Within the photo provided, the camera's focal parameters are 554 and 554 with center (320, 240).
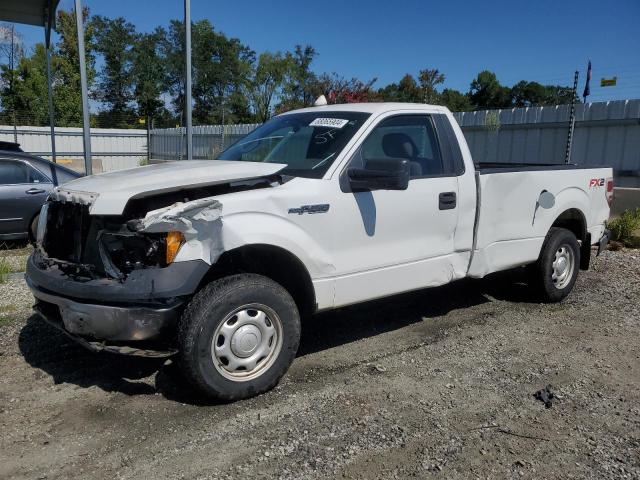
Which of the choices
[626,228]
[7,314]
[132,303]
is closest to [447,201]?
[132,303]

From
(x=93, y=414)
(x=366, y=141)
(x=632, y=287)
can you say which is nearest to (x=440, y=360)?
(x=366, y=141)

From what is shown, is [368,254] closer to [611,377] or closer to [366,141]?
[366,141]

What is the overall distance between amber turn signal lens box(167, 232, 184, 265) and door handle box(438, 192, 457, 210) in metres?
2.30

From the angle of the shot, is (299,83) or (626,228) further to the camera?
(299,83)

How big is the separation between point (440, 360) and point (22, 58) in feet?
153

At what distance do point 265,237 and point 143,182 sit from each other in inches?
34.3

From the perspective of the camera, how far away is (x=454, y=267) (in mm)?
4910

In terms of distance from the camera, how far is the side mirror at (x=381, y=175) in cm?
394

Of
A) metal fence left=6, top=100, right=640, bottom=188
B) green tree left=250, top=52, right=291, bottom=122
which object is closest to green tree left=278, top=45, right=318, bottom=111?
green tree left=250, top=52, right=291, bottom=122

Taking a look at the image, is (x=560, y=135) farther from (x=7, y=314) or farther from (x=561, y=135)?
(x=7, y=314)

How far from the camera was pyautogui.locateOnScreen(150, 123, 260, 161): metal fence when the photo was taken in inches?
749

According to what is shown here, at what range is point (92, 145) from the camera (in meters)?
25.8

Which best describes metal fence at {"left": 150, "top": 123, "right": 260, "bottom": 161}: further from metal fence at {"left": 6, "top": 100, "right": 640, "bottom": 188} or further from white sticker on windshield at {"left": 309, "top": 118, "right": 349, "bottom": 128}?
white sticker on windshield at {"left": 309, "top": 118, "right": 349, "bottom": 128}

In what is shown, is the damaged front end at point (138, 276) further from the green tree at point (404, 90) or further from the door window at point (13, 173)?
the green tree at point (404, 90)
